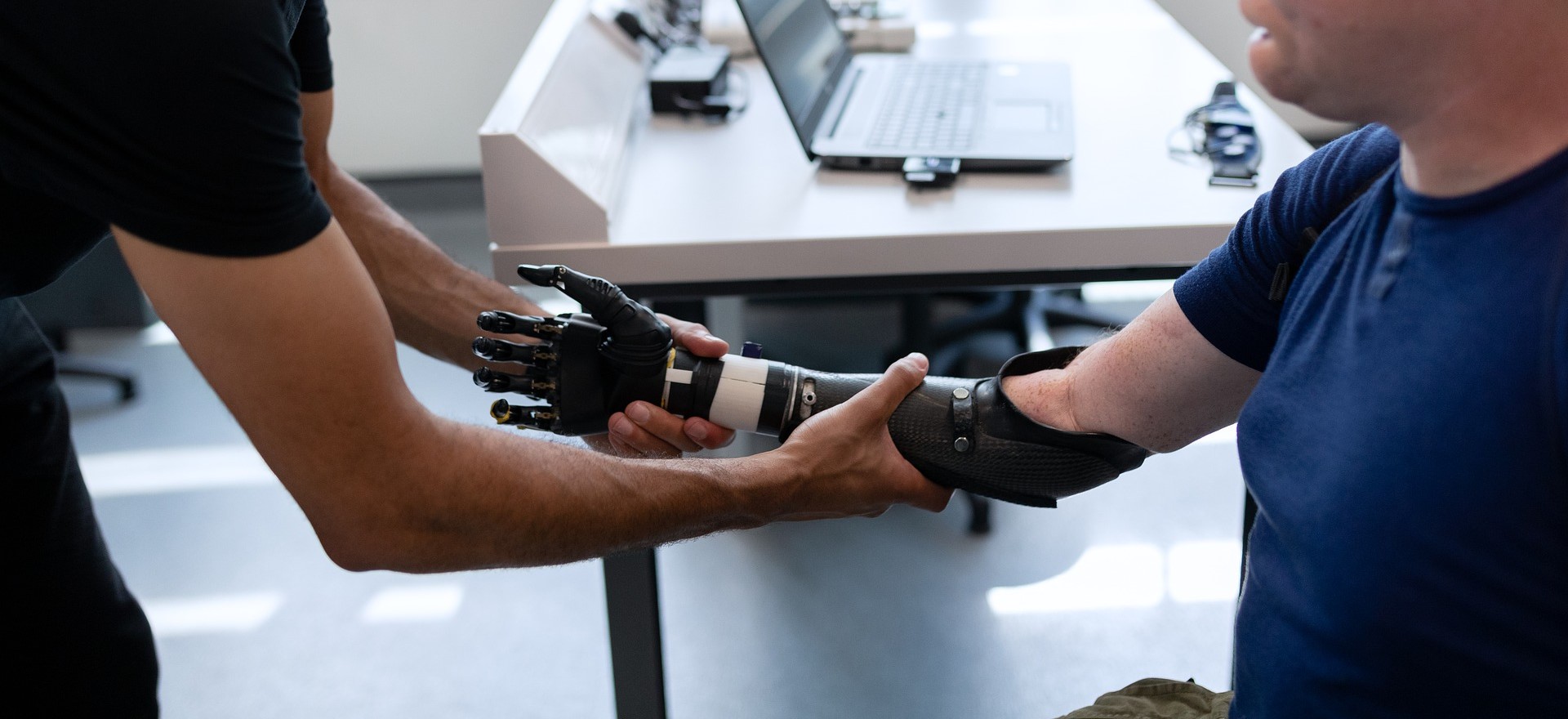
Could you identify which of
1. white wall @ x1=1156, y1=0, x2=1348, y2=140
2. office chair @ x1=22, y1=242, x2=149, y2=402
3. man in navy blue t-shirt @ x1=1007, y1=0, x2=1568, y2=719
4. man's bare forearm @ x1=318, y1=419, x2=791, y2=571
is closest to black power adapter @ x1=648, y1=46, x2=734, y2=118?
man's bare forearm @ x1=318, y1=419, x2=791, y2=571

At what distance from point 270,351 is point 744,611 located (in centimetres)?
134

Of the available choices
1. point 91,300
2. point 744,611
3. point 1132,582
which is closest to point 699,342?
point 744,611

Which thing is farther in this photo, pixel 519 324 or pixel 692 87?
pixel 692 87

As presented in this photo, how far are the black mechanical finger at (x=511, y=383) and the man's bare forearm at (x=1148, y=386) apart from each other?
1.55 feet

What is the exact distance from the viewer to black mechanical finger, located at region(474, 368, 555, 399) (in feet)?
3.61

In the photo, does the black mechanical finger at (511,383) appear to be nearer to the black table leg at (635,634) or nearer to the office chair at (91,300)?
the black table leg at (635,634)

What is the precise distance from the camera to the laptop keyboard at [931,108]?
1.51 m

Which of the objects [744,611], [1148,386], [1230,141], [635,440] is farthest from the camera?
[744,611]

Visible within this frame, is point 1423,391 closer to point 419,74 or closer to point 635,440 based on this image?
point 635,440

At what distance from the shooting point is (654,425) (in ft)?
3.90

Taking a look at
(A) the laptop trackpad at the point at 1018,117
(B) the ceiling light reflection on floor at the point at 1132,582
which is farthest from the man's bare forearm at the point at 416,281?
(B) the ceiling light reflection on floor at the point at 1132,582

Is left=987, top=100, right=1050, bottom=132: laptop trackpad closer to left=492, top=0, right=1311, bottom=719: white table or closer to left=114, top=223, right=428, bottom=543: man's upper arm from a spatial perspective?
left=492, top=0, right=1311, bottom=719: white table

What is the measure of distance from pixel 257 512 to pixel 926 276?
1631mm

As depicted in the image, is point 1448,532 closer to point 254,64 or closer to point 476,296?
point 254,64
